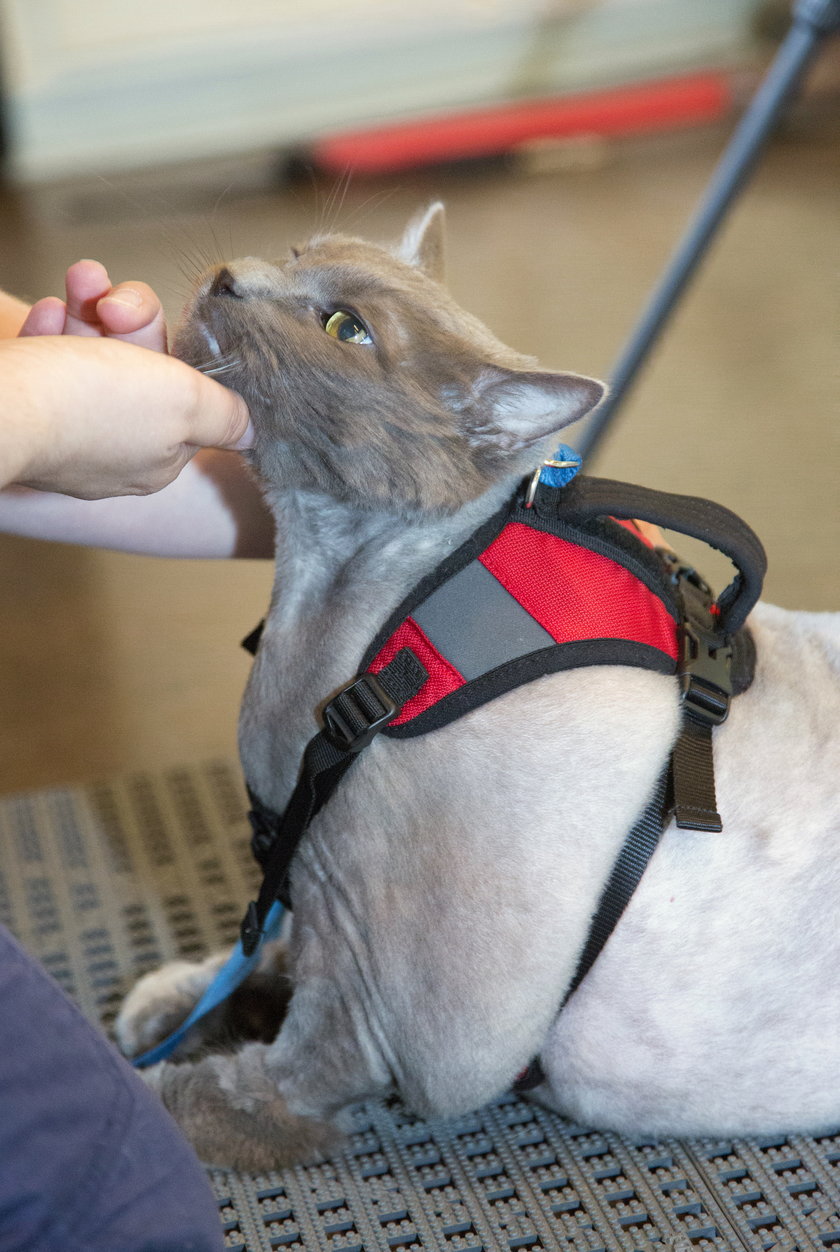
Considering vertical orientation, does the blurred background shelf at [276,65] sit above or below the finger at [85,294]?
below

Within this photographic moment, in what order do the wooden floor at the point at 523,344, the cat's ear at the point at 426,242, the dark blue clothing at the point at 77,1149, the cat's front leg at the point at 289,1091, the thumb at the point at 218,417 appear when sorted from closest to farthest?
the dark blue clothing at the point at 77,1149
the thumb at the point at 218,417
the cat's front leg at the point at 289,1091
the cat's ear at the point at 426,242
the wooden floor at the point at 523,344

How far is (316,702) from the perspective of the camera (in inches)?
33.4

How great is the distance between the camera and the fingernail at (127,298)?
811mm

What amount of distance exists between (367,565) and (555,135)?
3362mm

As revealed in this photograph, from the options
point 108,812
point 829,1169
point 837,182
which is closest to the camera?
point 829,1169

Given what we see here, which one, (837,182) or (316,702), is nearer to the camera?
(316,702)

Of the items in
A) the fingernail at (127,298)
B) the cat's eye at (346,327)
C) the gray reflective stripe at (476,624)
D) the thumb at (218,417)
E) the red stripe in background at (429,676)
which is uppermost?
the cat's eye at (346,327)

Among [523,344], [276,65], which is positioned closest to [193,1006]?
[523,344]

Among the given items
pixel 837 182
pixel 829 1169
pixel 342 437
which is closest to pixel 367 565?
pixel 342 437

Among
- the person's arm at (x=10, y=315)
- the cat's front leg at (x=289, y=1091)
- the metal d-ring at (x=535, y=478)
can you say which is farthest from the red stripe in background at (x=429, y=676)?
the person's arm at (x=10, y=315)

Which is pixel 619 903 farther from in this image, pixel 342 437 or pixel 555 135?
pixel 555 135

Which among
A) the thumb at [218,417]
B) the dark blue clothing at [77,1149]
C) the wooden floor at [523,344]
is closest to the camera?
the dark blue clothing at [77,1149]

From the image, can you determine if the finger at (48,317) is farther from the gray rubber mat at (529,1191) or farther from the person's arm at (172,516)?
the gray rubber mat at (529,1191)

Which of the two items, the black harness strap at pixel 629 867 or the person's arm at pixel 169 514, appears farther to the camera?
the person's arm at pixel 169 514
